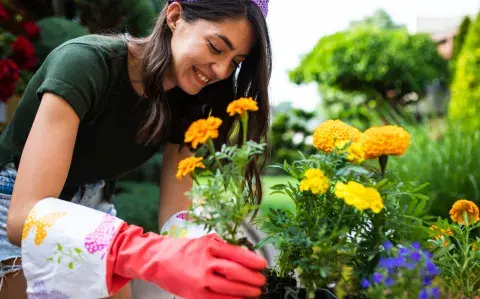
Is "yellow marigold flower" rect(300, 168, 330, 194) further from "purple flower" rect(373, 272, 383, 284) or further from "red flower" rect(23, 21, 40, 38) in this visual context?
"red flower" rect(23, 21, 40, 38)

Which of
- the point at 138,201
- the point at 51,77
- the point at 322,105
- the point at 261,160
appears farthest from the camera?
the point at 322,105

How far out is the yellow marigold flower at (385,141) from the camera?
3.31ft

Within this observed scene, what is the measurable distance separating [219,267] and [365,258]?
266mm

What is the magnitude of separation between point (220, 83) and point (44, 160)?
2.00ft

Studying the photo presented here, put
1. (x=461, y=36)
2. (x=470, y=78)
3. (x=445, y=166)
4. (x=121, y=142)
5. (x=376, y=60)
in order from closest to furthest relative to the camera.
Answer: (x=121, y=142), (x=445, y=166), (x=470, y=78), (x=461, y=36), (x=376, y=60)

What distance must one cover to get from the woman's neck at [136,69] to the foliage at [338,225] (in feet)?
1.93

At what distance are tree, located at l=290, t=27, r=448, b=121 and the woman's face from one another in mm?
12584

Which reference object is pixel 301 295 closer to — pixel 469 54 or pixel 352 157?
pixel 352 157

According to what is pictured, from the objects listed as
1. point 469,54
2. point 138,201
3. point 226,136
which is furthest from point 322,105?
point 226,136

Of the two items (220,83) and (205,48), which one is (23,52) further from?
(205,48)

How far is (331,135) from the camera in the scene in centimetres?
106

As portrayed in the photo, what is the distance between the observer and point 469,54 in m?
6.98

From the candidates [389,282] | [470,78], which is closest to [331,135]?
[389,282]

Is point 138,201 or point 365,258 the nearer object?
point 365,258
